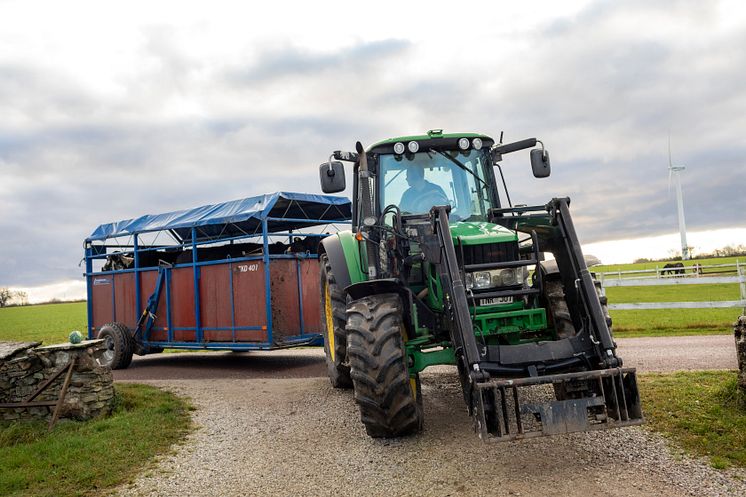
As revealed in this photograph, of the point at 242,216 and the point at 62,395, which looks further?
the point at 242,216

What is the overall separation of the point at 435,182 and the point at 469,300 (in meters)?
1.80

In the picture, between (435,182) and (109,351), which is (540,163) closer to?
(435,182)

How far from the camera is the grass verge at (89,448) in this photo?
18.7 feet

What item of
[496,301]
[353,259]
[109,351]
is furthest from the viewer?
[109,351]

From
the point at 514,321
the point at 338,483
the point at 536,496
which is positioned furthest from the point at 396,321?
the point at 536,496

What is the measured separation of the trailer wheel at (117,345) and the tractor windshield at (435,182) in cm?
937

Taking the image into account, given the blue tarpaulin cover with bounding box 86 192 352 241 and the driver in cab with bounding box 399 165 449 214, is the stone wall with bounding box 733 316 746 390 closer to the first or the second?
the driver in cab with bounding box 399 165 449 214

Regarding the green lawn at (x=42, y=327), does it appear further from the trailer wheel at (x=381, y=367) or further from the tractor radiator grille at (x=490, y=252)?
the tractor radiator grille at (x=490, y=252)

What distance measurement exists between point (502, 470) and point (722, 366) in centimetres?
582

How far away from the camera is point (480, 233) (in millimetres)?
6113

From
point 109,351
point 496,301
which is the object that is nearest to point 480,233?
point 496,301

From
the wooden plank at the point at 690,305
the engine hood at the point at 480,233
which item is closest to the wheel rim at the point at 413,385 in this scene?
the engine hood at the point at 480,233

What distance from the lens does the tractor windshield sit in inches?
275

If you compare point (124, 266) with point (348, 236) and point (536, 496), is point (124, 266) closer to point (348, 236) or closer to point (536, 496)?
point (348, 236)
